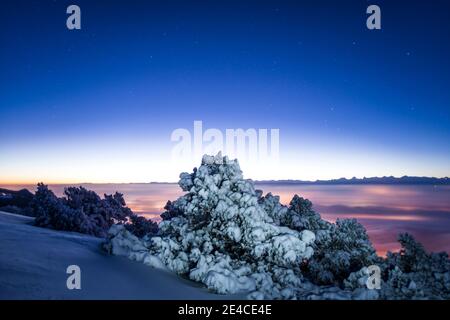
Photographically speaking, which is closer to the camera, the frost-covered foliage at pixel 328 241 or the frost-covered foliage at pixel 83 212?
the frost-covered foliage at pixel 328 241

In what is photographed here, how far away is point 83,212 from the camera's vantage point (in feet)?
27.8

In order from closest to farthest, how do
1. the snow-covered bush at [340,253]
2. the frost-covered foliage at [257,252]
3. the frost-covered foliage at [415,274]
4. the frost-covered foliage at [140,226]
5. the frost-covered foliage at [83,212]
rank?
the frost-covered foliage at [415,274], the frost-covered foliage at [257,252], the snow-covered bush at [340,253], the frost-covered foliage at [83,212], the frost-covered foliage at [140,226]

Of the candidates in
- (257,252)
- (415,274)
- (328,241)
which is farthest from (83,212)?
(415,274)

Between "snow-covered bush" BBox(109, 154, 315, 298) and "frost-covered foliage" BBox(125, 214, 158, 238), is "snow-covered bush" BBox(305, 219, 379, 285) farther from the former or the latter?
"frost-covered foliage" BBox(125, 214, 158, 238)

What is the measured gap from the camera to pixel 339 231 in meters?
6.61

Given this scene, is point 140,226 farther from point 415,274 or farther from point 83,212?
point 415,274

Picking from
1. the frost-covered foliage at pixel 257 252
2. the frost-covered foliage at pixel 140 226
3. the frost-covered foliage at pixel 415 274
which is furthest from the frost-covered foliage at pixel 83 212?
the frost-covered foliage at pixel 415 274

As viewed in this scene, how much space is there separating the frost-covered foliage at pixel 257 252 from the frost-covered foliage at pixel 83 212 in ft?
7.98

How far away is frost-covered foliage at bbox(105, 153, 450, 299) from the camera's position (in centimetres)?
487

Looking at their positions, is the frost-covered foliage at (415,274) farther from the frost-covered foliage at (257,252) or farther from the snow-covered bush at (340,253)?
the snow-covered bush at (340,253)

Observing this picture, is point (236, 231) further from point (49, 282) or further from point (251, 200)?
point (49, 282)

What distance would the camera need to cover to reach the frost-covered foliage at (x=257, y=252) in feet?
16.0
